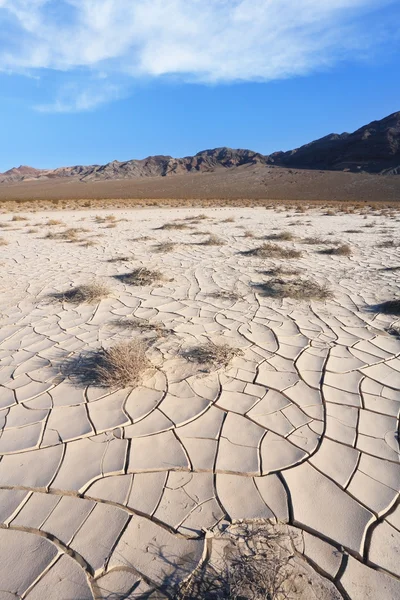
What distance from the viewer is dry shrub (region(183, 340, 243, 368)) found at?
2982mm

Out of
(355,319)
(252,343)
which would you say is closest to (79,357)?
(252,343)

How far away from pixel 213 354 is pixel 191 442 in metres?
0.99

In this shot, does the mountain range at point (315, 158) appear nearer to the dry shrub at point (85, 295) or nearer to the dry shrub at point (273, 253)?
the dry shrub at point (273, 253)

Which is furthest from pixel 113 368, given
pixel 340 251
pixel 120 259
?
pixel 340 251

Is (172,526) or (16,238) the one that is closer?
(172,526)

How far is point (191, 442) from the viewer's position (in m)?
2.16

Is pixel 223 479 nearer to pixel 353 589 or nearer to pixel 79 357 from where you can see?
pixel 353 589

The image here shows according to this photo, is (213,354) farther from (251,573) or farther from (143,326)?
(251,573)

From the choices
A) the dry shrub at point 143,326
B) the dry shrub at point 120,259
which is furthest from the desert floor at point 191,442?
the dry shrub at point 120,259

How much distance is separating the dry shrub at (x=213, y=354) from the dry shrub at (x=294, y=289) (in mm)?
1890

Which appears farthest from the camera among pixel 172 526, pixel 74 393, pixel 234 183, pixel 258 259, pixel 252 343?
pixel 234 183

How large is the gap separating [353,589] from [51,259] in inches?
285

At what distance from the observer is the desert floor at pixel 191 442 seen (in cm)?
150

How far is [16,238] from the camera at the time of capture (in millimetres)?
10445
